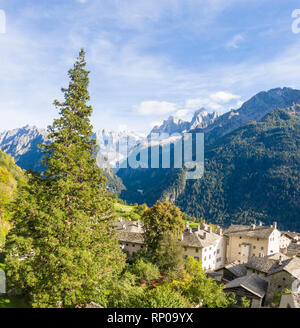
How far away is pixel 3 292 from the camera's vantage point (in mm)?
23578

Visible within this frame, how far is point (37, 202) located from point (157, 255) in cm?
3250

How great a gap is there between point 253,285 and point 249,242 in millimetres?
22546

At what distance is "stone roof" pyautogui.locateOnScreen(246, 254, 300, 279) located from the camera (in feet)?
128

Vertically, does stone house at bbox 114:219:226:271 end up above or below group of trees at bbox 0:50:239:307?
below

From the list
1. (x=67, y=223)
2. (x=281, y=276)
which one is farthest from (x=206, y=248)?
(x=67, y=223)

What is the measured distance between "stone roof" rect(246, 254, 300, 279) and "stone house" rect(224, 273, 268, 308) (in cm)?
268

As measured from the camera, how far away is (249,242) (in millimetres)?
60062

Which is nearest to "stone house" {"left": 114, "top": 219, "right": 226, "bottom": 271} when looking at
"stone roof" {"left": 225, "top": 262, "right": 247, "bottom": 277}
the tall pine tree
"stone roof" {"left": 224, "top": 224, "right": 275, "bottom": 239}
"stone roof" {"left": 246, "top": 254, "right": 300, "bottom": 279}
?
"stone roof" {"left": 224, "top": 224, "right": 275, "bottom": 239}

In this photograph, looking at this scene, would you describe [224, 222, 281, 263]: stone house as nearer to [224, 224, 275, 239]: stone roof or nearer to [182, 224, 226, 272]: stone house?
[224, 224, 275, 239]: stone roof

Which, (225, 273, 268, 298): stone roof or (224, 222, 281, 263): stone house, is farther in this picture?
(224, 222, 281, 263): stone house
